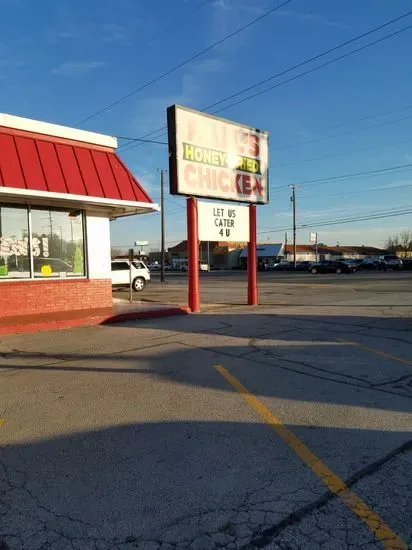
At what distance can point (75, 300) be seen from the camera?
1316 centimetres

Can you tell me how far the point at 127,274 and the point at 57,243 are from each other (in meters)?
11.8

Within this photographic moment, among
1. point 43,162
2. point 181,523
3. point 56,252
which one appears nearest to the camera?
point 181,523

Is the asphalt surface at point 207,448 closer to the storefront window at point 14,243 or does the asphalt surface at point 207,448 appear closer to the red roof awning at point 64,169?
the storefront window at point 14,243

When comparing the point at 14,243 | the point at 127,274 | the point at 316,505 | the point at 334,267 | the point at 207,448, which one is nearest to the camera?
the point at 316,505

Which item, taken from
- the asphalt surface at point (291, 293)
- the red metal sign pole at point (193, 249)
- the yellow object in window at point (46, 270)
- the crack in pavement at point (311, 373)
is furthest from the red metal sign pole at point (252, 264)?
the crack in pavement at point (311, 373)

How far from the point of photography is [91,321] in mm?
11719

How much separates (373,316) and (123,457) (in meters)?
10.7

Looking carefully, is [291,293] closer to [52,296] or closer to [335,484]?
[52,296]

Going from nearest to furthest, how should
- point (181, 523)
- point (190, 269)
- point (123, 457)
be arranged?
point (181, 523) < point (123, 457) < point (190, 269)

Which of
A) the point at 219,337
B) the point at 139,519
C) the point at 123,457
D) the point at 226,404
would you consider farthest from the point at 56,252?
the point at 139,519

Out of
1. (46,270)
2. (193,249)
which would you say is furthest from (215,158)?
(46,270)

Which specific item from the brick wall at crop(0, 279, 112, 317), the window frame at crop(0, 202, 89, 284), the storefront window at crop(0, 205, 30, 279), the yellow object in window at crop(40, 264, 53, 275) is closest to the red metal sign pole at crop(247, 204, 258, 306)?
the brick wall at crop(0, 279, 112, 317)

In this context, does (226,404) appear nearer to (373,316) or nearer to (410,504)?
(410,504)

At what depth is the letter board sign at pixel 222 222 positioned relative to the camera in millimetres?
14484
